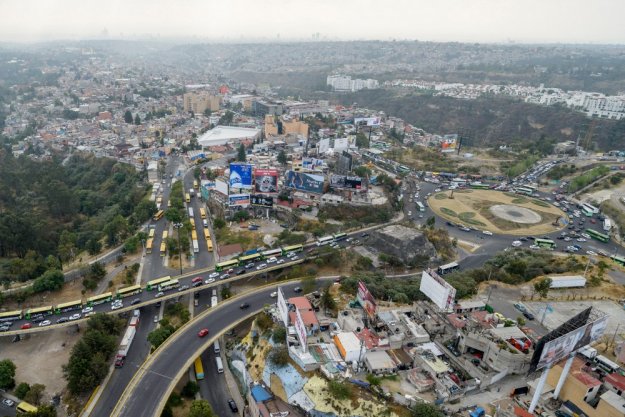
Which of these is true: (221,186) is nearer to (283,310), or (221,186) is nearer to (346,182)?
(346,182)

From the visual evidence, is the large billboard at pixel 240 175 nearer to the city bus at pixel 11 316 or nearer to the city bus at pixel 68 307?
the city bus at pixel 68 307

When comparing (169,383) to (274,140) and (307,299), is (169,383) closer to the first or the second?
(307,299)

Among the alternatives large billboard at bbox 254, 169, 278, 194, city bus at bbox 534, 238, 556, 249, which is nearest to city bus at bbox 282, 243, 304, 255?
large billboard at bbox 254, 169, 278, 194

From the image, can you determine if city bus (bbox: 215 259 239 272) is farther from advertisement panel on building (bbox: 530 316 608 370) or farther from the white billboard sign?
advertisement panel on building (bbox: 530 316 608 370)

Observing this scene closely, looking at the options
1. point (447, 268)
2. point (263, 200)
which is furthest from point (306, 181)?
point (447, 268)

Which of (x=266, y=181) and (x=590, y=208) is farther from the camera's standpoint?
(x=590, y=208)

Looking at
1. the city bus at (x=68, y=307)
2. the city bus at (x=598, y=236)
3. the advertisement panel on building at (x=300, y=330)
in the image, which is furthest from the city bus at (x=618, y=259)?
the city bus at (x=68, y=307)
